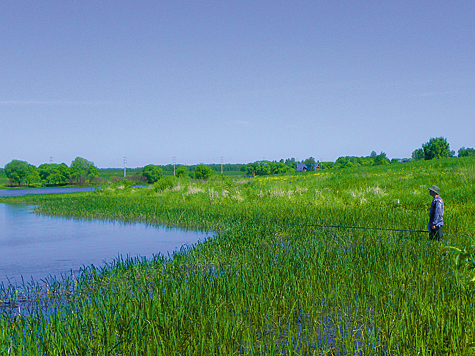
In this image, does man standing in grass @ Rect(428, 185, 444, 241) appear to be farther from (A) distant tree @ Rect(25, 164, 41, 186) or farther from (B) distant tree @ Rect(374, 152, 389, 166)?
(B) distant tree @ Rect(374, 152, 389, 166)

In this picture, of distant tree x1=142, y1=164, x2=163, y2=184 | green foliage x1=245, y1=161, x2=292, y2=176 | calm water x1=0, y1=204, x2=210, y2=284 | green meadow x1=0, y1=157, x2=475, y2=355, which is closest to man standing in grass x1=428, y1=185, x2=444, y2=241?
green meadow x1=0, y1=157, x2=475, y2=355

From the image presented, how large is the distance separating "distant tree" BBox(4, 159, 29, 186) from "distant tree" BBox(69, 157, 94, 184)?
44.4ft

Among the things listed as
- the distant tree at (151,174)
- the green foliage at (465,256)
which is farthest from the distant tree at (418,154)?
the green foliage at (465,256)

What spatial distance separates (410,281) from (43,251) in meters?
12.6

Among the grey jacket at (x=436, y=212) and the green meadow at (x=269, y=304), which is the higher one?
the grey jacket at (x=436, y=212)

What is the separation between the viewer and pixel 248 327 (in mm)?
4914

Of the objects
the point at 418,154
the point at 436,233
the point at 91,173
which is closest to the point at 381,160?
the point at 418,154

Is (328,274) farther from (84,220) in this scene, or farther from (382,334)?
(84,220)

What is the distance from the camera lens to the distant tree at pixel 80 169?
10950 cm

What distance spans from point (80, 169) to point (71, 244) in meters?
108

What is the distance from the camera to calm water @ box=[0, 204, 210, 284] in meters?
10.7

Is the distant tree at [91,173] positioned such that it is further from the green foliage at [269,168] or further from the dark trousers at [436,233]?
the dark trousers at [436,233]

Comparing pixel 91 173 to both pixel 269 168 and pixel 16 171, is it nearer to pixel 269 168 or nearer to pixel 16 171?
pixel 16 171

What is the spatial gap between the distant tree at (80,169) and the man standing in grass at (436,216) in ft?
366
